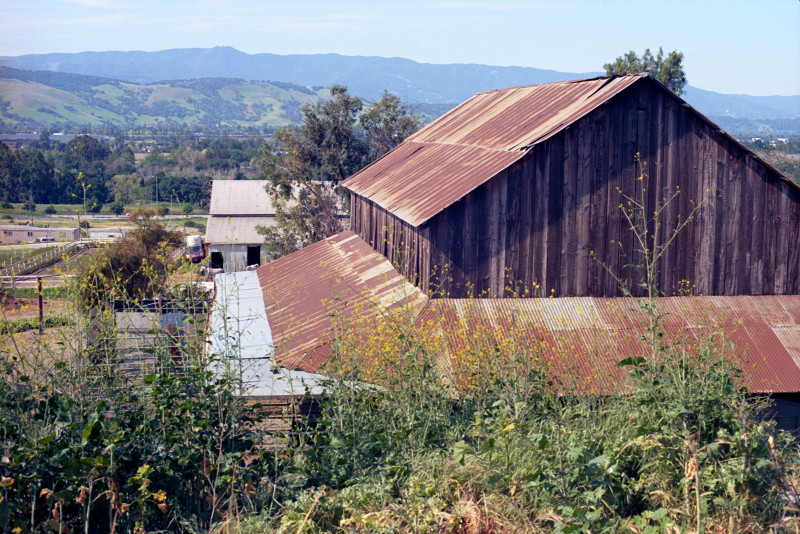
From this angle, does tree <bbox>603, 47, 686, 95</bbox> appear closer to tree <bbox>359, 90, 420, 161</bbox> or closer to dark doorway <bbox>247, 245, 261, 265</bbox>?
tree <bbox>359, 90, 420, 161</bbox>

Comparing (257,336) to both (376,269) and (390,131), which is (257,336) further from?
(390,131)

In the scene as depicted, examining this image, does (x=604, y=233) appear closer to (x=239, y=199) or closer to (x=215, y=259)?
(x=215, y=259)

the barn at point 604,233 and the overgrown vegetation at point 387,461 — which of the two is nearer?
the overgrown vegetation at point 387,461

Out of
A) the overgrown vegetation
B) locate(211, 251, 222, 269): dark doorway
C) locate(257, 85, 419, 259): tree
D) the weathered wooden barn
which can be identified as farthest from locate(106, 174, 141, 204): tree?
the overgrown vegetation

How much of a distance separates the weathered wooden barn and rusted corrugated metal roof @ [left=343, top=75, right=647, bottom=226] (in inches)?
3.0

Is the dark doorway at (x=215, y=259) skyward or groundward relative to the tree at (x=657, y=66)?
groundward

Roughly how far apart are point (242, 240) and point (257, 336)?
96.9 ft

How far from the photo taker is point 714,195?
14.5 m

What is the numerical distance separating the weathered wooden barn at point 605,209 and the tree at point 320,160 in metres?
23.3

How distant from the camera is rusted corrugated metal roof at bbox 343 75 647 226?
551 inches

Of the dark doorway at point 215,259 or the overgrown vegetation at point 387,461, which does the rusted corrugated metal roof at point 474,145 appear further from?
the dark doorway at point 215,259

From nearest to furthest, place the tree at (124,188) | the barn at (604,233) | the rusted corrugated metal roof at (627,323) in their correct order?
1. the rusted corrugated metal roof at (627,323)
2. the barn at (604,233)
3. the tree at (124,188)

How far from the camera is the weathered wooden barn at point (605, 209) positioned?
1364 cm

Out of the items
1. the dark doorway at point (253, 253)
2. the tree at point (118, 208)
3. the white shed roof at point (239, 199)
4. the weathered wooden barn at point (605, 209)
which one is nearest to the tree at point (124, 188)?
the tree at point (118, 208)
